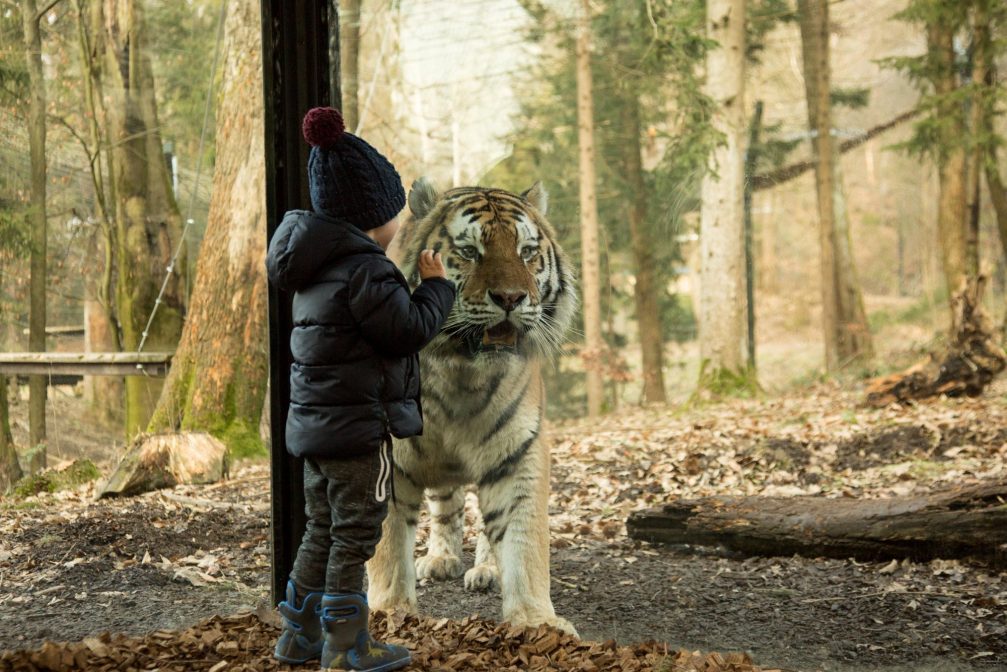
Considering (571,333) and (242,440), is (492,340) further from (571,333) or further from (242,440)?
(242,440)

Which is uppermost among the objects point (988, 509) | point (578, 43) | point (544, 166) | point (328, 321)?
point (578, 43)

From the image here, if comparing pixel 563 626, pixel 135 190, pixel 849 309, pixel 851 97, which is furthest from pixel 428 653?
pixel 849 309

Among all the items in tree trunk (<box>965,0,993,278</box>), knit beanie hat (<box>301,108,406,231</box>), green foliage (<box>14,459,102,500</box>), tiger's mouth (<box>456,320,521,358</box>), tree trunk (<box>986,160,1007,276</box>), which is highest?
tree trunk (<box>965,0,993,278</box>)

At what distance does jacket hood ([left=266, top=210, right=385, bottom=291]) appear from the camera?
211 centimetres


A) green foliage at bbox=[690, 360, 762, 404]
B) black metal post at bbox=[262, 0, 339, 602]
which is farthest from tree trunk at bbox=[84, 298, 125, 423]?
green foliage at bbox=[690, 360, 762, 404]

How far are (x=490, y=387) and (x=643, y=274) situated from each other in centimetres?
390

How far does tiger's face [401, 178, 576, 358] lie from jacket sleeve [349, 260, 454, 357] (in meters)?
0.46

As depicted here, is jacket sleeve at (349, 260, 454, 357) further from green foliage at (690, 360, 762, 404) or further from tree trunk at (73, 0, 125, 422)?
green foliage at (690, 360, 762, 404)

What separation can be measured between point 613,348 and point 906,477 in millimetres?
2994

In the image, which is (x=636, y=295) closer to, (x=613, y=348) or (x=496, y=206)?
(x=613, y=348)

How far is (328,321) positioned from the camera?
2.10 metres

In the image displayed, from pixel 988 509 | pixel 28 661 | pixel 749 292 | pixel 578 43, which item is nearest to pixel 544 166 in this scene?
pixel 578 43

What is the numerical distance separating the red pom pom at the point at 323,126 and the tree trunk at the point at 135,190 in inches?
47.4

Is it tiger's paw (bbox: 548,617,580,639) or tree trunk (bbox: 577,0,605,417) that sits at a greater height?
tree trunk (bbox: 577,0,605,417)
